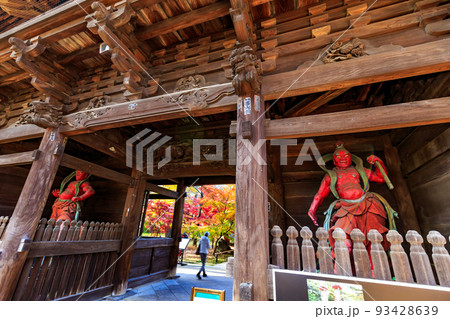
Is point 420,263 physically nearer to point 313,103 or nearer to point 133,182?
point 313,103

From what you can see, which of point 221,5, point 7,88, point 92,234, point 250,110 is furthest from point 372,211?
point 7,88

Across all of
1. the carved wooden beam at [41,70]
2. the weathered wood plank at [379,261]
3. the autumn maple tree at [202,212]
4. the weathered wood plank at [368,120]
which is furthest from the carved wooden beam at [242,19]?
the autumn maple tree at [202,212]

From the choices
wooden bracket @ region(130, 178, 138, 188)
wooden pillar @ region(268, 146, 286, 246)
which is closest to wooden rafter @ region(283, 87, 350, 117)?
wooden pillar @ region(268, 146, 286, 246)

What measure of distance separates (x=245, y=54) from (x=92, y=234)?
4.35 meters

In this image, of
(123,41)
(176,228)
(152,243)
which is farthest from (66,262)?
(123,41)

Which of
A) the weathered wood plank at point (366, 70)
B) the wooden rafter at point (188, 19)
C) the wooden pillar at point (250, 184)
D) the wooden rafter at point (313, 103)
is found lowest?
the wooden pillar at point (250, 184)

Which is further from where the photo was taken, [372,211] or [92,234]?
[92,234]

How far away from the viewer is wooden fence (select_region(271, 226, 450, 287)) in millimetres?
1377

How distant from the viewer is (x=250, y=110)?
7.73 feet

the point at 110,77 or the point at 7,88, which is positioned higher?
the point at 7,88

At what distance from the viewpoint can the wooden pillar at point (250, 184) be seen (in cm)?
180

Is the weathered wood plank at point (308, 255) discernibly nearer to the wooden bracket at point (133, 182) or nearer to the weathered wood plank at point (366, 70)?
the weathered wood plank at point (366, 70)

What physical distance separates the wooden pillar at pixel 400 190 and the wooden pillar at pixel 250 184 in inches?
101
